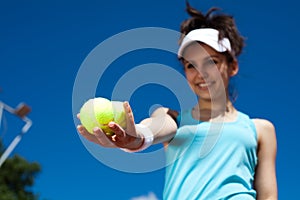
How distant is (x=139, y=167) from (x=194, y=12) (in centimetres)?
123

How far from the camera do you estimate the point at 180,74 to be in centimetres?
353

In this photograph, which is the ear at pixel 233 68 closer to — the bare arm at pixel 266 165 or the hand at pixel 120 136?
the bare arm at pixel 266 165

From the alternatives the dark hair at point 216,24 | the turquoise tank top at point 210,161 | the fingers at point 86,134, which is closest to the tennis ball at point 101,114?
the fingers at point 86,134

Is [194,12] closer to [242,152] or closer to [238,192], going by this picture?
[242,152]

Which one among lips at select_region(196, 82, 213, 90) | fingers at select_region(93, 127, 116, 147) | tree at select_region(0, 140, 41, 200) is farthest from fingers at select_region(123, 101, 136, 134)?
tree at select_region(0, 140, 41, 200)

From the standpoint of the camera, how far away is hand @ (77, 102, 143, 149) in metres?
2.93

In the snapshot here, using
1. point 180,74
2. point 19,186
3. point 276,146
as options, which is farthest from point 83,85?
point 19,186

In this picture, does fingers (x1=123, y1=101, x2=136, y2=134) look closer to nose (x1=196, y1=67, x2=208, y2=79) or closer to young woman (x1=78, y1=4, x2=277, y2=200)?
young woman (x1=78, y1=4, x2=277, y2=200)

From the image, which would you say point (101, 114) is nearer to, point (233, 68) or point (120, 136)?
point (120, 136)

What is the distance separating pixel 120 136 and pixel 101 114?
0.22m

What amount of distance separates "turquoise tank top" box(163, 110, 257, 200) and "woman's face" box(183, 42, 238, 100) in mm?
183

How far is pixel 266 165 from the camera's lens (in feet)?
11.4

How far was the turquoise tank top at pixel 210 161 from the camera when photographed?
325 centimetres

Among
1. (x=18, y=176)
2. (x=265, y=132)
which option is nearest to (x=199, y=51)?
(x=265, y=132)
